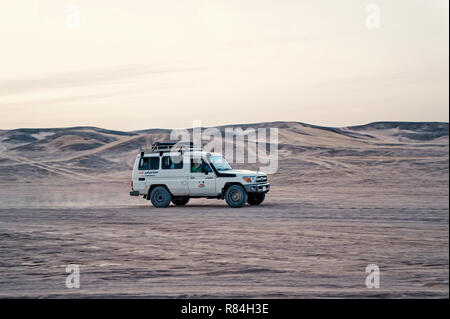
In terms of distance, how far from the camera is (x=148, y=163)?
19.3 m

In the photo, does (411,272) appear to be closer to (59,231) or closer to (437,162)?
(59,231)

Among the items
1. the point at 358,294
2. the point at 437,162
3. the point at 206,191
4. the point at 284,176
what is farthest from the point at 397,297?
the point at 437,162

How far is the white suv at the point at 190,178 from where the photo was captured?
18.4 meters

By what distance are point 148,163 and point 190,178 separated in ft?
5.37

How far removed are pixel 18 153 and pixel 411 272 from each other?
5859 centimetres

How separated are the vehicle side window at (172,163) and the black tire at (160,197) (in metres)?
0.79

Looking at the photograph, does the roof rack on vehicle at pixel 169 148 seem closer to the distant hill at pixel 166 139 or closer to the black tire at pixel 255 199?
the black tire at pixel 255 199

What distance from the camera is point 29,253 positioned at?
1092cm

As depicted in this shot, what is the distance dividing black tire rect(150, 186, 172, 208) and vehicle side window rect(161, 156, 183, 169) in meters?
0.79

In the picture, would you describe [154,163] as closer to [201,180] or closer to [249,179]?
[201,180]

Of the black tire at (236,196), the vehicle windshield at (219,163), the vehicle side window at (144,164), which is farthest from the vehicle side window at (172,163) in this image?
the black tire at (236,196)

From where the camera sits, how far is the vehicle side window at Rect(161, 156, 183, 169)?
62.4 ft

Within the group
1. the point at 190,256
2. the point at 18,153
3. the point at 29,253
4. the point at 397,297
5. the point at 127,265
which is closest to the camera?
the point at 397,297

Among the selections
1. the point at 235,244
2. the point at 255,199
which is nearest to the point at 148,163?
the point at 255,199
